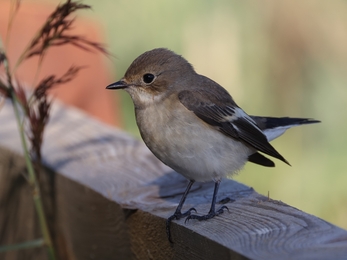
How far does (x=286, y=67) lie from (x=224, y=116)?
7.94 feet

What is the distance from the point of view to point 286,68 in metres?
5.53

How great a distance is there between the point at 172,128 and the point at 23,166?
3.34 ft

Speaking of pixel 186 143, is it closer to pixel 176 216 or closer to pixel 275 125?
pixel 176 216

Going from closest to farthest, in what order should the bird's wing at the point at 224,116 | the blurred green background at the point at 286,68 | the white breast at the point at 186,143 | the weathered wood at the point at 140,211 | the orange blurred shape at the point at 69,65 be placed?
the weathered wood at the point at 140,211 < the white breast at the point at 186,143 < the bird's wing at the point at 224,116 < the orange blurred shape at the point at 69,65 < the blurred green background at the point at 286,68

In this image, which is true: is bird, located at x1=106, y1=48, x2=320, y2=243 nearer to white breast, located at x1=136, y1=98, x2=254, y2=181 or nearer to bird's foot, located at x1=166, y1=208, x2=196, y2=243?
white breast, located at x1=136, y1=98, x2=254, y2=181

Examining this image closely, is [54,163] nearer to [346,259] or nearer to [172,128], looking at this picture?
[172,128]

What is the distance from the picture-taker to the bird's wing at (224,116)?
3154 mm

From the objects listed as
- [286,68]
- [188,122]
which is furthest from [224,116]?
[286,68]

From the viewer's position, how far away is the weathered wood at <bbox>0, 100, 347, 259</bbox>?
1.89 meters

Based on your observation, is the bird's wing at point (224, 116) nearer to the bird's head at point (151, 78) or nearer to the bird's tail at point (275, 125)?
the bird's head at point (151, 78)

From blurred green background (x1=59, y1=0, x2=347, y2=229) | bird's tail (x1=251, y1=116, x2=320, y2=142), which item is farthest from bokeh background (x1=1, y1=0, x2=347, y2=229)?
bird's tail (x1=251, y1=116, x2=320, y2=142)

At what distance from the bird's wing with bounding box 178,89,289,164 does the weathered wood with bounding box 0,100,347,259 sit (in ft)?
1.13

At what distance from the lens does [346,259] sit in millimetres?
1655

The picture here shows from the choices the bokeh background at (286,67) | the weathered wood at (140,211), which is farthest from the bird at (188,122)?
the bokeh background at (286,67)
